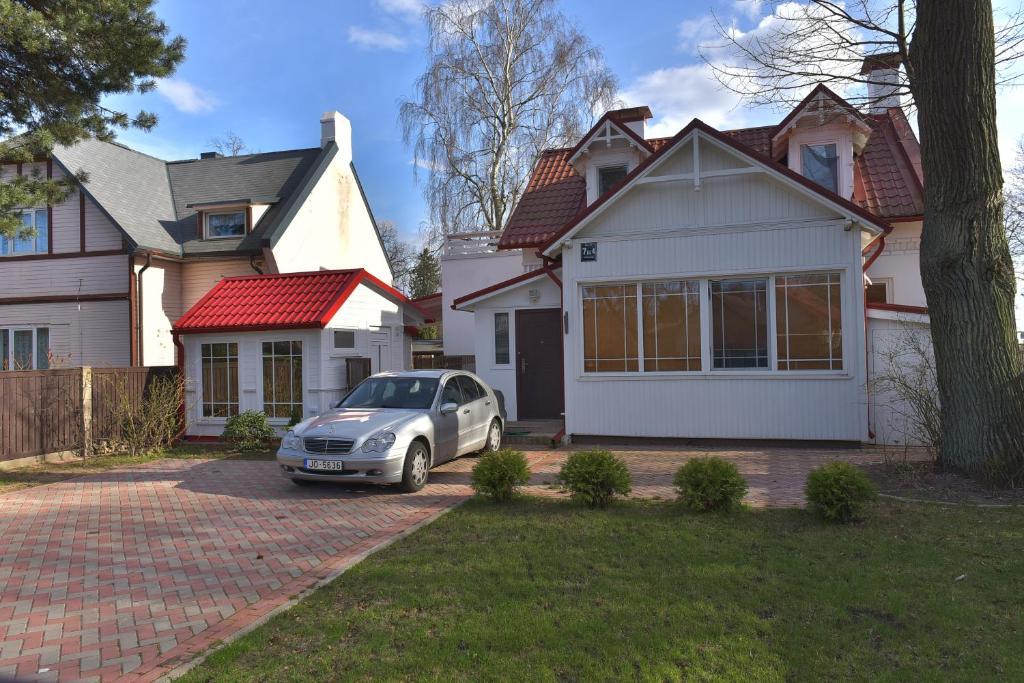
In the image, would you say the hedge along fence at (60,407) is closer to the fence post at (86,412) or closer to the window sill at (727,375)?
the fence post at (86,412)

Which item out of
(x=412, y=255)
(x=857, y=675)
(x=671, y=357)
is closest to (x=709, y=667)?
(x=857, y=675)

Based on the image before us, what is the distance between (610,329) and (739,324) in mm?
2344

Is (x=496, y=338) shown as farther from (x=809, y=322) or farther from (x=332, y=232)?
(x=332, y=232)

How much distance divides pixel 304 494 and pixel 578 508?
3.83 meters

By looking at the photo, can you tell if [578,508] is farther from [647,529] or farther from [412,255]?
[412,255]

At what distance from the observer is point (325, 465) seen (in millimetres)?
8703

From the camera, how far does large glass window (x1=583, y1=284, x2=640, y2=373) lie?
1272cm

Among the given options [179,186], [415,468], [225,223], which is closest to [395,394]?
[415,468]

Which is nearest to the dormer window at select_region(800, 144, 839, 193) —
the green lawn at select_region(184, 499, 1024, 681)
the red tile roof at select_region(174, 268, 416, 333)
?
the green lawn at select_region(184, 499, 1024, 681)

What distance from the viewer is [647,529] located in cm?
657

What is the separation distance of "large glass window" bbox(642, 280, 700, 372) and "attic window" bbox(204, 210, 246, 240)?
41.2 ft

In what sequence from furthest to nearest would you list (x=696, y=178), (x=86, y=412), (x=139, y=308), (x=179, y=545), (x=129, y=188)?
(x=129, y=188) → (x=139, y=308) → (x=86, y=412) → (x=696, y=178) → (x=179, y=545)

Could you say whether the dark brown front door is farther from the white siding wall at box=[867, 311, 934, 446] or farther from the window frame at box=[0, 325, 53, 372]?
the window frame at box=[0, 325, 53, 372]

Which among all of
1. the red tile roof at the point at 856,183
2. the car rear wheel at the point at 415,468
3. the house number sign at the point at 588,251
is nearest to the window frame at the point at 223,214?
the red tile roof at the point at 856,183
